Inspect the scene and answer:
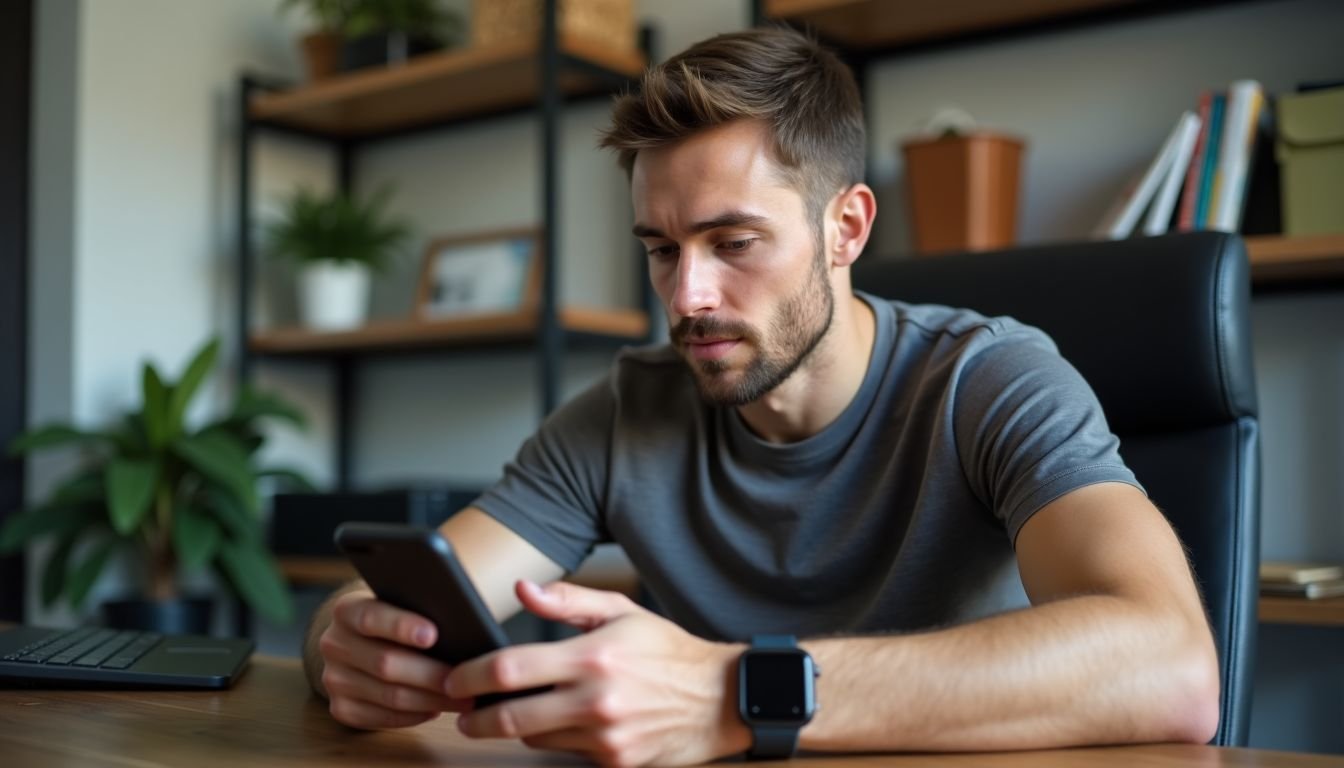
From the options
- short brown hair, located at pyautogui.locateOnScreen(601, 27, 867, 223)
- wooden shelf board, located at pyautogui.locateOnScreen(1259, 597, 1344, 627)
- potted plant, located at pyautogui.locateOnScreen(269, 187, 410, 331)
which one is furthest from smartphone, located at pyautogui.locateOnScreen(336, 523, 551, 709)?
potted plant, located at pyautogui.locateOnScreen(269, 187, 410, 331)

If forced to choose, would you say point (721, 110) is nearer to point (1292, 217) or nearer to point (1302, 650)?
point (1292, 217)

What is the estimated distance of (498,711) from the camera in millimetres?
740

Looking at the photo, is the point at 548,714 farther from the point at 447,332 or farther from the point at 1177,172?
the point at 447,332

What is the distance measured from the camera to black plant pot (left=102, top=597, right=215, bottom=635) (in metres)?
2.42

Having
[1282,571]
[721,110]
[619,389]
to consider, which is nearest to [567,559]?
[619,389]

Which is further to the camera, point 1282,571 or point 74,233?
point 74,233

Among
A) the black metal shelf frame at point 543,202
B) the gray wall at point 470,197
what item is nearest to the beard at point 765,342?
the gray wall at point 470,197

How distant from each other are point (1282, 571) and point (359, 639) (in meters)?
1.30

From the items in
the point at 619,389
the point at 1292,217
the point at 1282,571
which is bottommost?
the point at 1282,571

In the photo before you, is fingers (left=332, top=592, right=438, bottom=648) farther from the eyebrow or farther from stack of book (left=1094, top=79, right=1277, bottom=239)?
stack of book (left=1094, top=79, right=1277, bottom=239)

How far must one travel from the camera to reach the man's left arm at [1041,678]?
76 cm

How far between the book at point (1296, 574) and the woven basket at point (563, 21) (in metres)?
1.52

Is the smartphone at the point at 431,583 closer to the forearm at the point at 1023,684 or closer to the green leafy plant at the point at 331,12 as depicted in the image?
the forearm at the point at 1023,684

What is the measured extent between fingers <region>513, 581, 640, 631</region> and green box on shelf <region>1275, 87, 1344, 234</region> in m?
1.35
